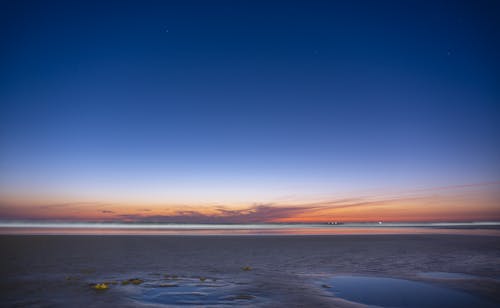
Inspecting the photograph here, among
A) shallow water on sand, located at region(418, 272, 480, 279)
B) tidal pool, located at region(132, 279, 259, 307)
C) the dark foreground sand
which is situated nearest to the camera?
tidal pool, located at region(132, 279, 259, 307)

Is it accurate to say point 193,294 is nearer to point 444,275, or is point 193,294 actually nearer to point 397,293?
point 397,293

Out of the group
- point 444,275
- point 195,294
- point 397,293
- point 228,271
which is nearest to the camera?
point 195,294

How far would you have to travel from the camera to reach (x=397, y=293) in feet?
37.8

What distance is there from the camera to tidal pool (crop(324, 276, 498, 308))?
10212mm

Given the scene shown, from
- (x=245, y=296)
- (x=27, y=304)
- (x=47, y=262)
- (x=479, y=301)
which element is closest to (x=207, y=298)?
(x=245, y=296)

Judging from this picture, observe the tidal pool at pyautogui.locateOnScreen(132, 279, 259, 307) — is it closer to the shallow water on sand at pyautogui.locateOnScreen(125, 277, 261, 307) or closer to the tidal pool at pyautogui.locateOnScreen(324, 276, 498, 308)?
the shallow water on sand at pyautogui.locateOnScreen(125, 277, 261, 307)

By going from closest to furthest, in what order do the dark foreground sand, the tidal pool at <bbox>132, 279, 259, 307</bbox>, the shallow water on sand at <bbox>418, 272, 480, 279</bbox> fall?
the tidal pool at <bbox>132, 279, 259, 307</bbox>
the dark foreground sand
the shallow water on sand at <bbox>418, 272, 480, 279</bbox>

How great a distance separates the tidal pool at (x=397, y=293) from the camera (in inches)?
402

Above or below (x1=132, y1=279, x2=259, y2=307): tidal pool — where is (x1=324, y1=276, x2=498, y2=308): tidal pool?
below

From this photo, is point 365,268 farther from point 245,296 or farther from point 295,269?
point 245,296

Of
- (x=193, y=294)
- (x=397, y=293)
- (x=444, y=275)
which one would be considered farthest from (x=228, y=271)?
(x=444, y=275)

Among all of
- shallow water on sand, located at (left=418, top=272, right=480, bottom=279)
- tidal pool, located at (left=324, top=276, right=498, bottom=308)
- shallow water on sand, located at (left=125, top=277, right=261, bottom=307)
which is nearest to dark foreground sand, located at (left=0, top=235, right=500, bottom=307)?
shallow water on sand, located at (left=125, top=277, right=261, bottom=307)

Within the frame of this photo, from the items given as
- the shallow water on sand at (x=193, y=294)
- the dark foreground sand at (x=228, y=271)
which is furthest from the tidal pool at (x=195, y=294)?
the dark foreground sand at (x=228, y=271)

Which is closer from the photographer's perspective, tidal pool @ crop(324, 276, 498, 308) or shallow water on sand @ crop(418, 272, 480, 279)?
tidal pool @ crop(324, 276, 498, 308)
